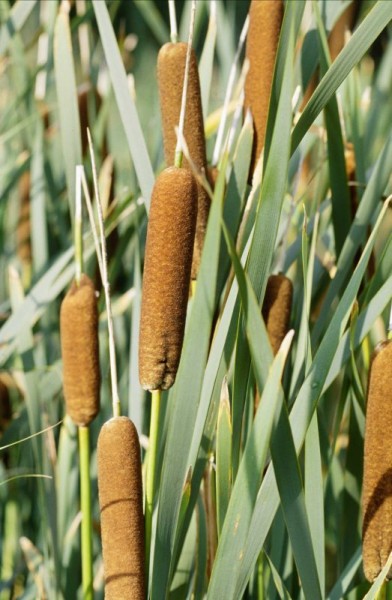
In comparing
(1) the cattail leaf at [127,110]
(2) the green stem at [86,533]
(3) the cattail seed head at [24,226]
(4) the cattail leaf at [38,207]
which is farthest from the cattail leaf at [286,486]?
(3) the cattail seed head at [24,226]

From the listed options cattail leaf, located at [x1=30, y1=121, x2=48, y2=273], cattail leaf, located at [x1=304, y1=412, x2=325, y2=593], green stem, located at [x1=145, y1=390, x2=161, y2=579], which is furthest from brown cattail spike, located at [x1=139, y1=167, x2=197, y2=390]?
cattail leaf, located at [x1=30, y1=121, x2=48, y2=273]

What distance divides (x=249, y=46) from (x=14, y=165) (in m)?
0.60

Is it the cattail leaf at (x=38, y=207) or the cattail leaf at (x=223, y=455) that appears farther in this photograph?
the cattail leaf at (x=38, y=207)

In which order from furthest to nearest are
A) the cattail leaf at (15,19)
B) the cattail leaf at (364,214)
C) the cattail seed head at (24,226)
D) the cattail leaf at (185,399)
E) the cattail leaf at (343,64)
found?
the cattail seed head at (24,226) < the cattail leaf at (15,19) < the cattail leaf at (364,214) < the cattail leaf at (343,64) < the cattail leaf at (185,399)

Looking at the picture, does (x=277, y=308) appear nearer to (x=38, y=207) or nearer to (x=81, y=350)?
(x=81, y=350)

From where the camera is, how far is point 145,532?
657mm

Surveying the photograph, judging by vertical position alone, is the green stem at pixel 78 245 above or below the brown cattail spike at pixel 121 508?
above

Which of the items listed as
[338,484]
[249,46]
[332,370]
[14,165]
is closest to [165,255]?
[332,370]

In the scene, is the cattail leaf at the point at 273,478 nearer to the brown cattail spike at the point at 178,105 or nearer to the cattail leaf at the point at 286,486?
the cattail leaf at the point at 286,486

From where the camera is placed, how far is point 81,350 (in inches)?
29.2

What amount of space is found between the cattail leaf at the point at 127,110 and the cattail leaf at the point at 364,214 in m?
0.18

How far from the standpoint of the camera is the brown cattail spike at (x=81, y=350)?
2.42ft

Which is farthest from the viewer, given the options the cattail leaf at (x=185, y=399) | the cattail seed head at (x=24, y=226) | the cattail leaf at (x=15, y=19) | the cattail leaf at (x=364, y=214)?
the cattail seed head at (x=24, y=226)

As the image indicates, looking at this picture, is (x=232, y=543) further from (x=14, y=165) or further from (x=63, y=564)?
(x=14, y=165)
